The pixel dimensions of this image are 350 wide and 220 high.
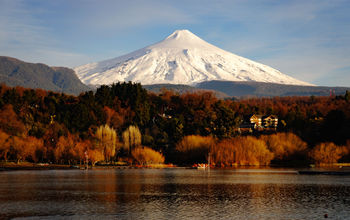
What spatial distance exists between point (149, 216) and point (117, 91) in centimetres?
7166

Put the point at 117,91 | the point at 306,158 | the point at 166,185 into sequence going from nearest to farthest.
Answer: the point at 166,185, the point at 306,158, the point at 117,91

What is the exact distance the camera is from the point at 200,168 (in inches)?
2729

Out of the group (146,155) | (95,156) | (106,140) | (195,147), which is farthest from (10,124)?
(195,147)

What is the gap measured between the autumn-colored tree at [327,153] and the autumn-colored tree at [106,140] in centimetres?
2784

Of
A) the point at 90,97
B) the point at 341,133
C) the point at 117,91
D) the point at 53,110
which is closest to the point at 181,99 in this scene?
the point at 117,91

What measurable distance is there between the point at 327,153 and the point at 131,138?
27934mm

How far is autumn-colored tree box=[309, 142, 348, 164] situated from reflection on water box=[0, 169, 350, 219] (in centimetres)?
2013

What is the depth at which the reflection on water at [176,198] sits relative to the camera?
28.8 meters

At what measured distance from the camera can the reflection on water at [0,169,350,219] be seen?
2884cm

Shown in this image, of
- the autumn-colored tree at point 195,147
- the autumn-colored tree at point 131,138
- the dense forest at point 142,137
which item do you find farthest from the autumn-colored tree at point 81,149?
the autumn-colored tree at point 195,147

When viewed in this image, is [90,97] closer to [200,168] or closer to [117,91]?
[117,91]

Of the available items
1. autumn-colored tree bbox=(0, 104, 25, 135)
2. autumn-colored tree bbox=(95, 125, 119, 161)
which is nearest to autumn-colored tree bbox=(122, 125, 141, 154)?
autumn-colored tree bbox=(95, 125, 119, 161)

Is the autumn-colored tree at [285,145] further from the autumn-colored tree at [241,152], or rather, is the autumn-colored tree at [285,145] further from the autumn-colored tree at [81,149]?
the autumn-colored tree at [81,149]

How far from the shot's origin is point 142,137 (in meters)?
80.2
